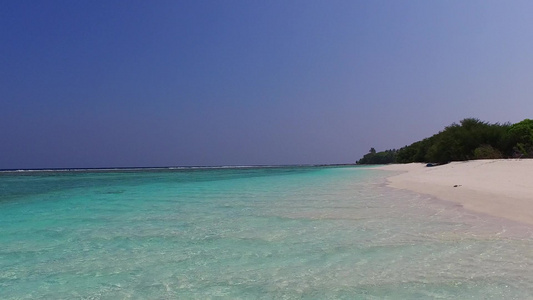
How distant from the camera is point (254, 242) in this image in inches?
217

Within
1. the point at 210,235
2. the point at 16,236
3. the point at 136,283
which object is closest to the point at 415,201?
the point at 210,235

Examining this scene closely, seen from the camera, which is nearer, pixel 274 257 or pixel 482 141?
pixel 274 257

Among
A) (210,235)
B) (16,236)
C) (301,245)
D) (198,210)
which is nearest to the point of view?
(301,245)

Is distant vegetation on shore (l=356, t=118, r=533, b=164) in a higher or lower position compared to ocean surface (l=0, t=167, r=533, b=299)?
higher

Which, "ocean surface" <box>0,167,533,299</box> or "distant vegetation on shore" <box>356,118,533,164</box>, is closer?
"ocean surface" <box>0,167,533,299</box>

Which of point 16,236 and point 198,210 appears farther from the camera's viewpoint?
Answer: point 198,210

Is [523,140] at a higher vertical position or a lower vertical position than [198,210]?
higher

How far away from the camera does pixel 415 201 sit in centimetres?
1020

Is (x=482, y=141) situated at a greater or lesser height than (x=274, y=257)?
greater

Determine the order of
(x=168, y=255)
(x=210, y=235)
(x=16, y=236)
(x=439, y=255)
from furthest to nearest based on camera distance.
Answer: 1. (x=16, y=236)
2. (x=210, y=235)
3. (x=168, y=255)
4. (x=439, y=255)

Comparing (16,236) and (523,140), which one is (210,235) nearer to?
(16,236)

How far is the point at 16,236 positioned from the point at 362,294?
603 cm

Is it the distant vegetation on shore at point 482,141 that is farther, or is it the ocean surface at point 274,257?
the distant vegetation on shore at point 482,141

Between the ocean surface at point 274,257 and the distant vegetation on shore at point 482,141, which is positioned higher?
the distant vegetation on shore at point 482,141
